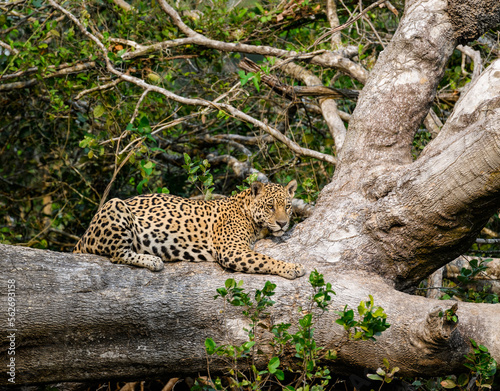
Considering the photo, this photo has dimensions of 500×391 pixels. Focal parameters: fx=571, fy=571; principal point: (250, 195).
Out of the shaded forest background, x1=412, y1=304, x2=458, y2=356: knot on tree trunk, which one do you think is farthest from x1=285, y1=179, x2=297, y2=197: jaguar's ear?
x1=412, y1=304, x2=458, y2=356: knot on tree trunk

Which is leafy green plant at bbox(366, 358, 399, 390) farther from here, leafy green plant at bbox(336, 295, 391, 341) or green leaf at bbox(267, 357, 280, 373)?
green leaf at bbox(267, 357, 280, 373)

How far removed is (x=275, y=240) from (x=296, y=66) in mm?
3767

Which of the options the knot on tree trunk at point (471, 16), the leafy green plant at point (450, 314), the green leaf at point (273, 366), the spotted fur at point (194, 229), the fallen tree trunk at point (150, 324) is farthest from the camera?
the knot on tree trunk at point (471, 16)

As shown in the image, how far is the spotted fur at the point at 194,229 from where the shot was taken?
625 centimetres

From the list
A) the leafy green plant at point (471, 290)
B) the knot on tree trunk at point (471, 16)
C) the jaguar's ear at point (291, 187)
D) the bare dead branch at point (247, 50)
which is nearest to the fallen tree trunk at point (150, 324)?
the leafy green plant at point (471, 290)

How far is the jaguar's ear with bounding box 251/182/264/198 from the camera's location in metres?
7.43

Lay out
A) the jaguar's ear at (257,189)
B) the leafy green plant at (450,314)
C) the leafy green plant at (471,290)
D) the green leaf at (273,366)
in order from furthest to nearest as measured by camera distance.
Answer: the jaguar's ear at (257,189) → the leafy green plant at (471,290) → the leafy green plant at (450,314) → the green leaf at (273,366)

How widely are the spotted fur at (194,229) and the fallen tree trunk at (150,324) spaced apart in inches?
24.8

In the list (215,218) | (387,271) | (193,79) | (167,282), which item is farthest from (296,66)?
(167,282)

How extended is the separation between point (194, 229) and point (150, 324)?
6.81ft

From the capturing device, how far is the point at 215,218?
7.42 m

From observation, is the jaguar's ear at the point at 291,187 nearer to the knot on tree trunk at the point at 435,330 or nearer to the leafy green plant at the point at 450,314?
the knot on tree trunk at the point at 435,330

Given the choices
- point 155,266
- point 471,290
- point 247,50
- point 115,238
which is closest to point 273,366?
point 155,266

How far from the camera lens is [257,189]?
7.49m
